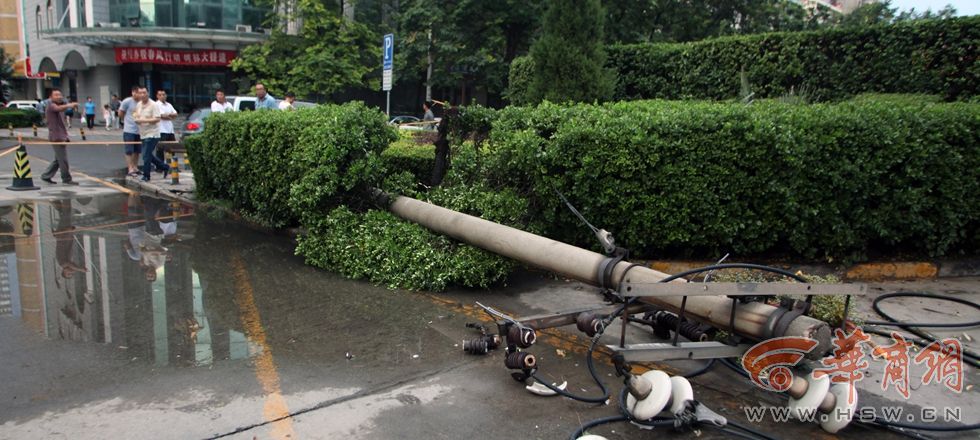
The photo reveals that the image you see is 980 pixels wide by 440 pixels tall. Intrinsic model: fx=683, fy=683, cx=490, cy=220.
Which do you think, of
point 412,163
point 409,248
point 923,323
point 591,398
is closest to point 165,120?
point 412,163

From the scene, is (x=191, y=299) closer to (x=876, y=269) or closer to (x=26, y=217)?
(x=26, y=217)

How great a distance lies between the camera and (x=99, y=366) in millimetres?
4648

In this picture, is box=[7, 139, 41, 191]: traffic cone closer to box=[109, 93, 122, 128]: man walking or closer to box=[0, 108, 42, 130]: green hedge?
box=[109, 93, 122, 128]: man walking

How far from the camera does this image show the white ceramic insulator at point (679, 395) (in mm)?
3750

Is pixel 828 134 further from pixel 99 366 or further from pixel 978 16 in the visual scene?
pixel 99 366

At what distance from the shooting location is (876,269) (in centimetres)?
709

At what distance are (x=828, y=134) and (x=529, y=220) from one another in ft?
10.0

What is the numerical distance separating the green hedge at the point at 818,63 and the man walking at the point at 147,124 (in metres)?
9.77

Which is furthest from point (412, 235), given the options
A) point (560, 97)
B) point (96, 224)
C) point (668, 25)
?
point (668, 25)

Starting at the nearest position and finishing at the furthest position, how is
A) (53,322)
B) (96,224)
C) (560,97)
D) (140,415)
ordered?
1. (140,415)
2. (53,322)
3. (96,224)
4. (560,97)

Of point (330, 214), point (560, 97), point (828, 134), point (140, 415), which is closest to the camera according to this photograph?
point (140, 415)

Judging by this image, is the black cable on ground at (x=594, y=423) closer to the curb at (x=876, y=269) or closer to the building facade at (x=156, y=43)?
the curb at (x=876, y=269)

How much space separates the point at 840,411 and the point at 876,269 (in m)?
3.91

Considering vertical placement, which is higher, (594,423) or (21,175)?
(594,423)
